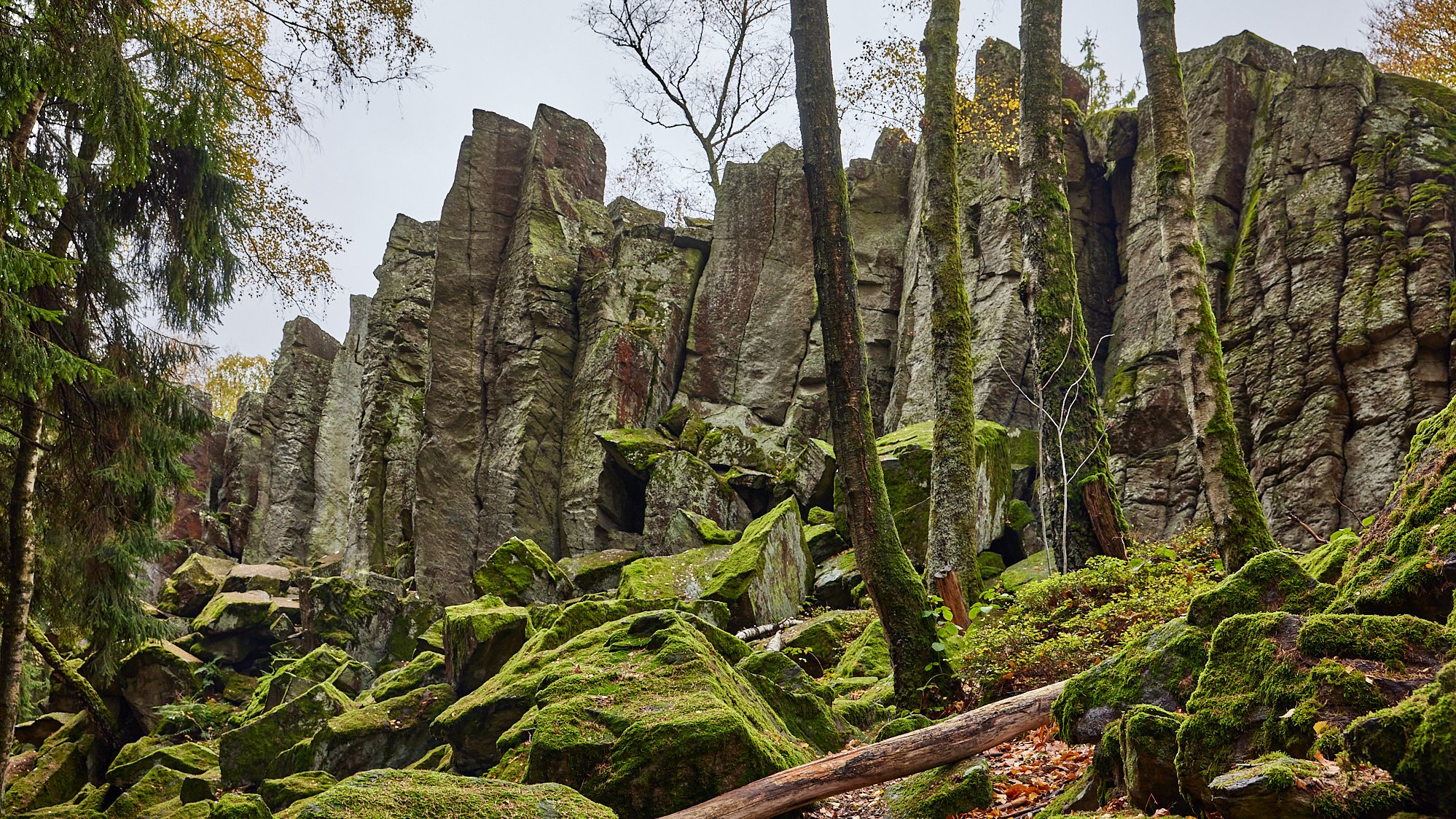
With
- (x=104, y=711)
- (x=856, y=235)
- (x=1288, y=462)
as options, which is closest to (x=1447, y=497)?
(x=1288, y=462)

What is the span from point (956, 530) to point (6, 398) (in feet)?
34.2

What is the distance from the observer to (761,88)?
2964 centimetres

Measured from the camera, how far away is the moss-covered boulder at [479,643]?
32.6 feet

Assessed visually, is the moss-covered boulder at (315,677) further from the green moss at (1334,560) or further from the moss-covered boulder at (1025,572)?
the green moss at (1334,560)

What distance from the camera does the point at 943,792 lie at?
4.96 metres

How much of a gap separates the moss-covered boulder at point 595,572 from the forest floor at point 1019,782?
29.1 feet

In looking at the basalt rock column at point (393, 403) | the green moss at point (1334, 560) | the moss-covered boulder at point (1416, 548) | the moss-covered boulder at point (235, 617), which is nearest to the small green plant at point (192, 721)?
the moss-covered boulder at point (235, 617)

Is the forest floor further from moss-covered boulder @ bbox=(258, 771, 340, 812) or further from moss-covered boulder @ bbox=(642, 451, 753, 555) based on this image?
moss-covered boulder @ bbox=(642, 451, 753, 555)

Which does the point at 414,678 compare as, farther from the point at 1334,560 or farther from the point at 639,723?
the point at 1334,560

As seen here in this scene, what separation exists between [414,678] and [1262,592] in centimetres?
1000

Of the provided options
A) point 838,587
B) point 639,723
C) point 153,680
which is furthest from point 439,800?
point 153,680

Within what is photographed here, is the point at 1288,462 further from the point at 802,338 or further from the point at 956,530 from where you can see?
the point at 802,338

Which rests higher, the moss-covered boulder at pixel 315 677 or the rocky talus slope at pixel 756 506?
the rocky talus slope at pixel 756 506

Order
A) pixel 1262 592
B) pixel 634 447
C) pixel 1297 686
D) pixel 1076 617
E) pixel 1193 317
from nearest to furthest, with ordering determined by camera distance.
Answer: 1. pixel 1297 686
2. pixel 1262 592
3. pixel 1076 617
4. pixel 1193 317
5. pixel 634 447
